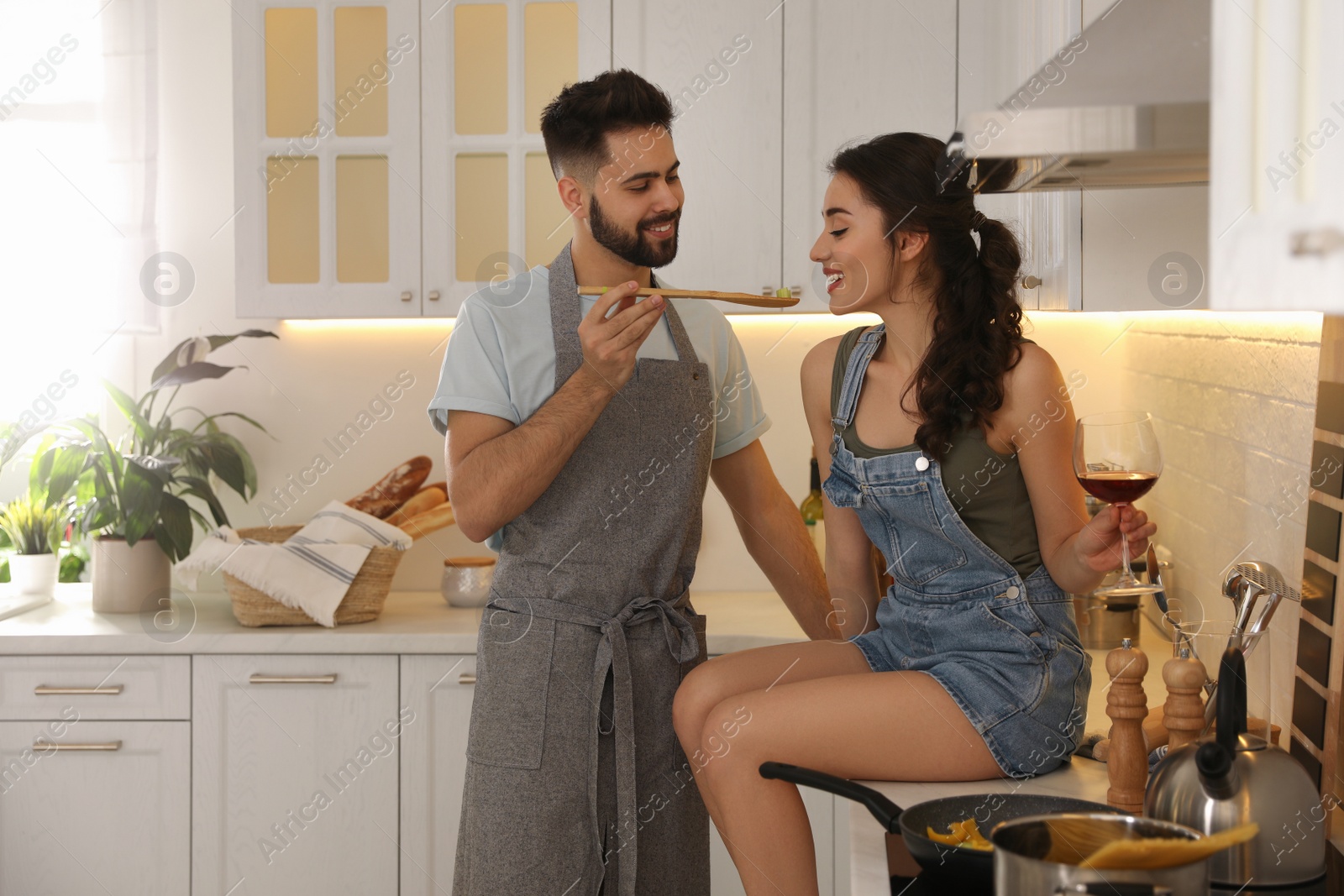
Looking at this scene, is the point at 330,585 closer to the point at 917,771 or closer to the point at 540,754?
→ the point at 540,754

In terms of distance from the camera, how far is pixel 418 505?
2.47 meters

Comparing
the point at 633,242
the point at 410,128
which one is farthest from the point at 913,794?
the point at 410,128

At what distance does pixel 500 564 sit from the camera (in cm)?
154

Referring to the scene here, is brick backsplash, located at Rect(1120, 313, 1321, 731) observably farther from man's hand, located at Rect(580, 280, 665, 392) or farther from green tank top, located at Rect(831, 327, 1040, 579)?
man's hand, located at Rect(580, 280, 665, 392)

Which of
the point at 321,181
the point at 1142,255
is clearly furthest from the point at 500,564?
the point at 321,181

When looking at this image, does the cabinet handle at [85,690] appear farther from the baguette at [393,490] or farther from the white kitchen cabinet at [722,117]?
the white kitchen cabinet at [722,117]

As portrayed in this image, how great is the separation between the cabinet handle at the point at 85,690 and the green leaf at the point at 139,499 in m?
0.33

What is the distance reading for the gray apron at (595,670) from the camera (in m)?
1.45

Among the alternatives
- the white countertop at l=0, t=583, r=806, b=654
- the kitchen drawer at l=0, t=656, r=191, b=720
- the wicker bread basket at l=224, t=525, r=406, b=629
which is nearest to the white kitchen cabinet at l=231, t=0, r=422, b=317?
the wicker bread basket at l=224, t=525, r=406, b=629

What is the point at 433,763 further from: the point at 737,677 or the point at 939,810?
the point at 939,810

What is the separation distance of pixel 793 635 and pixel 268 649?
0.99 metres

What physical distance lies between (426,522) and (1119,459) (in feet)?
5.30

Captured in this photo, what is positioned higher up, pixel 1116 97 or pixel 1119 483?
pixel 1116 97

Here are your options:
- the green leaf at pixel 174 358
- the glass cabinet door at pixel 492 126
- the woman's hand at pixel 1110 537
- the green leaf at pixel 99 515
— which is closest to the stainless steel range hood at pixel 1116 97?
the woman's hand at pixel 1110 537
